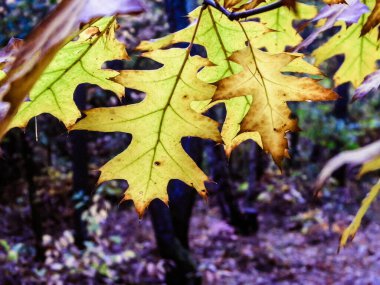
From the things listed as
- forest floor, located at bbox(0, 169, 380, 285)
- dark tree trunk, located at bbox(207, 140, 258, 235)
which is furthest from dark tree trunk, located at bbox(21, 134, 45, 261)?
dark tree trunk, located at bbox(207, 140, 258, 235)

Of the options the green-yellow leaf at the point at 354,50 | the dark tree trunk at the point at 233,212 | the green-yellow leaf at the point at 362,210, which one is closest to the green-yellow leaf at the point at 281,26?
the green-yellow leaf at the point at 354,50

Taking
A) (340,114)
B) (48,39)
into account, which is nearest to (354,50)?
(48,39)

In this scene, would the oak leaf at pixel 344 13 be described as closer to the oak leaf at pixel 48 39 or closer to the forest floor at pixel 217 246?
the oak leaf at pixel 48 39

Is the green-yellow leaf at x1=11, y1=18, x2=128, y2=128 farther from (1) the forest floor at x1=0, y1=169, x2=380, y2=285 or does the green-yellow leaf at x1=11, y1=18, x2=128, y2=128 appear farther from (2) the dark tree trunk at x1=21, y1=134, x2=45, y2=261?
(2) the dark tree trunk at x1=21, y1=134, x2=45, y2=261

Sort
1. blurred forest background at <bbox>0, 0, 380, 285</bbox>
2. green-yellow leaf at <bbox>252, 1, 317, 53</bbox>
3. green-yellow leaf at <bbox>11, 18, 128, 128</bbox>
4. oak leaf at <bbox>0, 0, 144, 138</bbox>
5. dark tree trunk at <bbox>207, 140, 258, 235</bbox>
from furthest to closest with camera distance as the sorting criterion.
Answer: dark tree trunk at <bbox>207, 140, 258, 235</bbox>
blurred forest background at <bbox>0, 0, 380, 285</bbox>
green-yellow leaf at <bbox>252, 1, 317, 53</bbox>
green-yellow leaf at <bbox>11, 18, 128, 128</bbox>
oak leaf at <bbox>0, 0, 144, 138</bbox>

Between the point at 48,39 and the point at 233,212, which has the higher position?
the point at 48,39

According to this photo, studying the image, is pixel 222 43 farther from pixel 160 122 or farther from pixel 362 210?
pixel 362 210

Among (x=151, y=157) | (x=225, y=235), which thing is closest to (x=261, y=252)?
(x=225, y=235)
